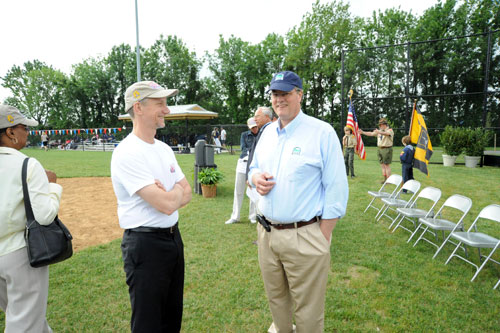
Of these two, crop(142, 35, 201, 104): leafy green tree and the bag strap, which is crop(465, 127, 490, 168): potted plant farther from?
crop(142, 35, 201, 104): leafy green tree

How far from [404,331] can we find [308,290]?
1.48m

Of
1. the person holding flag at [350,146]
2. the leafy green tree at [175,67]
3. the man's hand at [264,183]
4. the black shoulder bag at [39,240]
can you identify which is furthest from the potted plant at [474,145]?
the leafy green tree at [175,67]

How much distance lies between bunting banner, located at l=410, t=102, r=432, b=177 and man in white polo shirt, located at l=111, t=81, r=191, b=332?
274 inches

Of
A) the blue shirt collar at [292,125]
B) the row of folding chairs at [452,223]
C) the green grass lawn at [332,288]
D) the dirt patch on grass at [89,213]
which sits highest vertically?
the blue shirt collar at [292,125]

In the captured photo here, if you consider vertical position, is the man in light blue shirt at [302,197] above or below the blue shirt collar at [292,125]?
below

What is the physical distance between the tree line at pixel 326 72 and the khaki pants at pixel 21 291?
17046mm

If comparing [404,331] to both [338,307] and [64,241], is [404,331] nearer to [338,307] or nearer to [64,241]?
[338,307]

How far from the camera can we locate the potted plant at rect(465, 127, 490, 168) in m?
13.8

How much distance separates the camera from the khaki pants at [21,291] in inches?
76.6

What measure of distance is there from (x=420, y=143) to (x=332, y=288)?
5662 mm

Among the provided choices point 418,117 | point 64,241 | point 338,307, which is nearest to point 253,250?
point 338,307

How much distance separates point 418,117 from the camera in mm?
8031

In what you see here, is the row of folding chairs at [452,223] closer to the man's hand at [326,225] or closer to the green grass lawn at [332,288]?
the green grass lawn at [332,288]

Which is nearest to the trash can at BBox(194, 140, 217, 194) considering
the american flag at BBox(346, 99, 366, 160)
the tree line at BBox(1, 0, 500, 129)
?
the american flag at BBox(346, 99, 366, 160)
